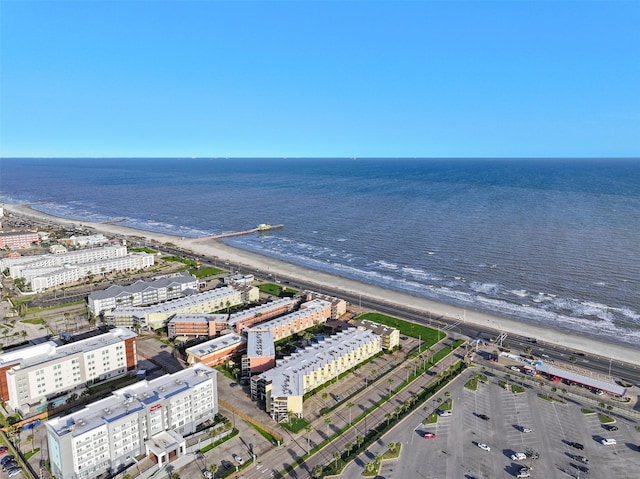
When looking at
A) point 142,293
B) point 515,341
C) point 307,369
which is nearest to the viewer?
point 307,369

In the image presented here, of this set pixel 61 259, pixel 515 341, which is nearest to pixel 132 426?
pixel 515 341

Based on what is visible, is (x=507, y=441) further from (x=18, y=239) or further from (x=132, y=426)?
(x=18, y=239)

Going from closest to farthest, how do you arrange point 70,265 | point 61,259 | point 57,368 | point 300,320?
point 57,368 < point 300,320 < point 70,265 < point 61,259

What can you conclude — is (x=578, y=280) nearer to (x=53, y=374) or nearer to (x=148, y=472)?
(x=148, y=472)

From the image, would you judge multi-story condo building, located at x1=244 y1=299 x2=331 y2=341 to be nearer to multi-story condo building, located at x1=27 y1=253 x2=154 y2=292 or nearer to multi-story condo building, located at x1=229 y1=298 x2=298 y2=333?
multi-story condo building, located at x1=229 y1=298 x2=298 y2=333

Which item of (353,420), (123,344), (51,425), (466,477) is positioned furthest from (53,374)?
(466,477)
